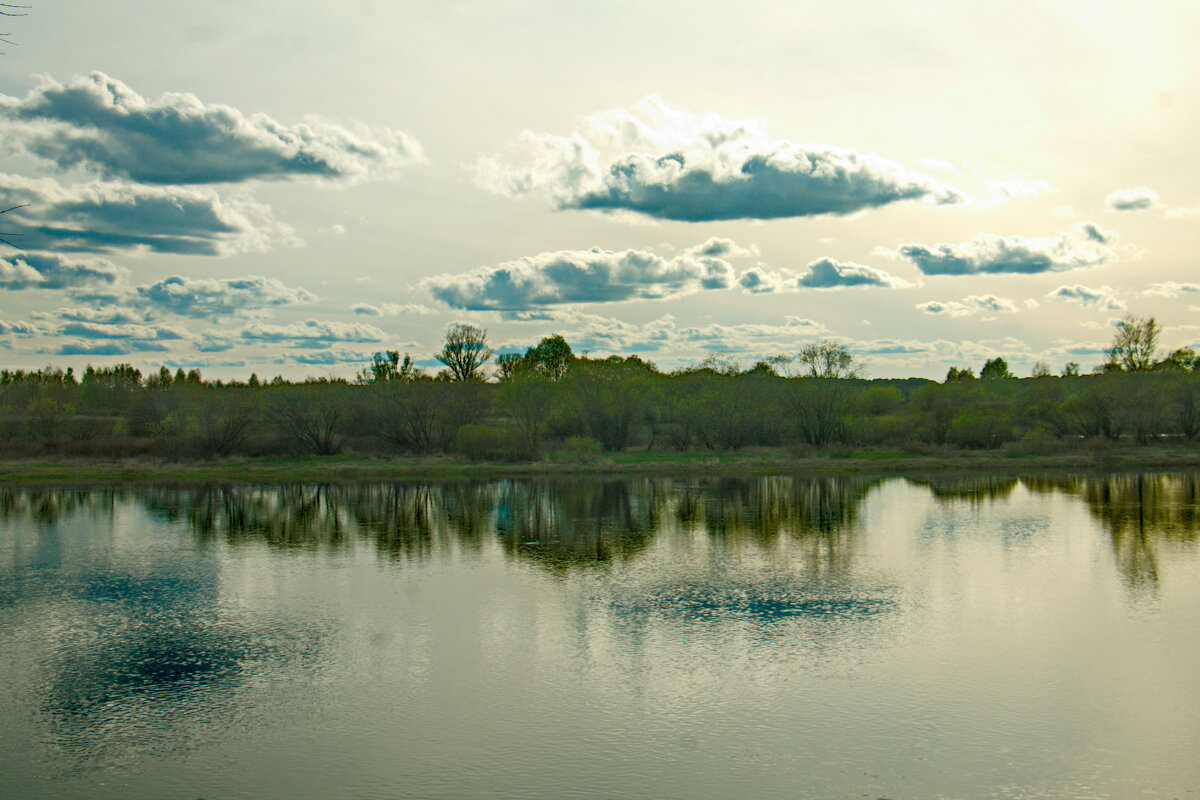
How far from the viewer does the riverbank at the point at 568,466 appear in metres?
44.6

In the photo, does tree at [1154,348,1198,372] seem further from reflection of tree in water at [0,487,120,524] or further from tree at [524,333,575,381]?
reflection of tree in water at [0,487,120,524]

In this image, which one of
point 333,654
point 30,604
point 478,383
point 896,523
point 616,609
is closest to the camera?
point 333,654

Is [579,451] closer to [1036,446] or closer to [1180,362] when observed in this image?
[1036,446]

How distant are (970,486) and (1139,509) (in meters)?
8.45

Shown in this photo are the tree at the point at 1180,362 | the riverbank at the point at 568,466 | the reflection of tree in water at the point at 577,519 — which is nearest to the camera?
the reflection of tree in water at the point at 577,519

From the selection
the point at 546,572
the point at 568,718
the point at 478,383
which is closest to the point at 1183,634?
the point at 568,718

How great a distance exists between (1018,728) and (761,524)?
16.5m

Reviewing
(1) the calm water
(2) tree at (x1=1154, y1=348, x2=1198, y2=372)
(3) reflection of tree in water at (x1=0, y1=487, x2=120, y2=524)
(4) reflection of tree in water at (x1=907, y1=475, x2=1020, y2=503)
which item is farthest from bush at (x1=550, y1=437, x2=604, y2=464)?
(2) tree at (x1=1154, y1=348, x2=1198, y2=372)

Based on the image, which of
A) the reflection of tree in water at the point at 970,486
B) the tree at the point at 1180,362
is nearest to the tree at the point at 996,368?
the tree at the point at 1180,362

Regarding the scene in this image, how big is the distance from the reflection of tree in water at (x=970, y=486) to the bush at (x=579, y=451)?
16.9 metres

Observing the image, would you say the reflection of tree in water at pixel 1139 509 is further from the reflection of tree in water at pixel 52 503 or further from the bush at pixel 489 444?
the reflection of tree in water at pixel 52 503

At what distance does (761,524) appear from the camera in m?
27.1

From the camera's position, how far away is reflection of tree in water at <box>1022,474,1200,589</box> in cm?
2089

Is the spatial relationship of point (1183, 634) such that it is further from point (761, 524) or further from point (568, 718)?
point (761, 524)
